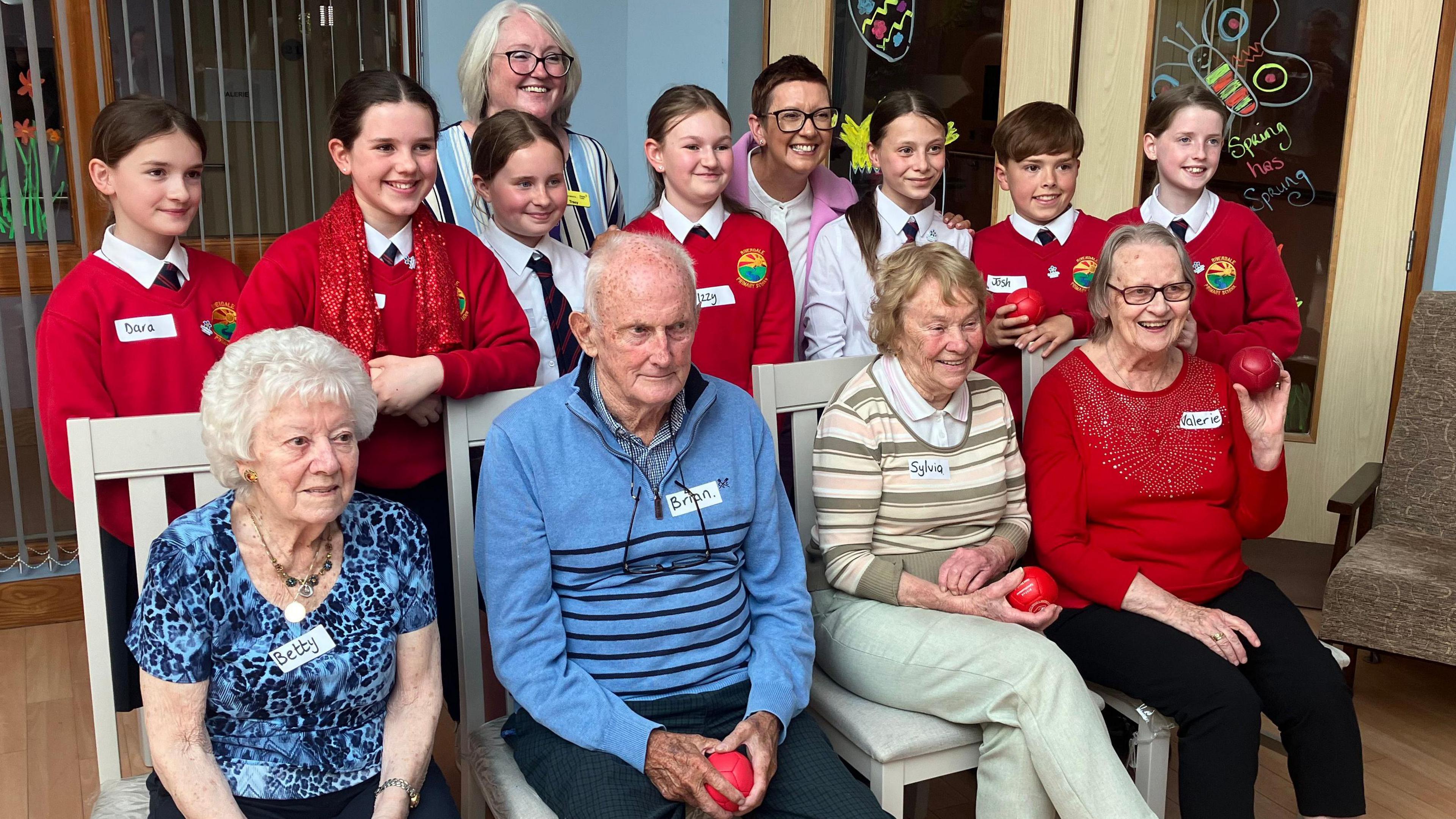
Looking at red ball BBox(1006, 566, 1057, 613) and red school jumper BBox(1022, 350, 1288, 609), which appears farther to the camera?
red school jumper BBox(1022, 350, 1288, 609)

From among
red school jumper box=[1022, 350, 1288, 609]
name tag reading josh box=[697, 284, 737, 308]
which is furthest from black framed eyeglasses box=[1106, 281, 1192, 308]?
name tag reading josh box=[697, 284, 737, 308]

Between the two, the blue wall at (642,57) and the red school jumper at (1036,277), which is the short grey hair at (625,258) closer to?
the red school jumper at (1036,277)

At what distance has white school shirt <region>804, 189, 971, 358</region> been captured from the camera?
2.61 m

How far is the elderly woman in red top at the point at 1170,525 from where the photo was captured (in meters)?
2.06

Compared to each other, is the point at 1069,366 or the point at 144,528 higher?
the point at 1069,366

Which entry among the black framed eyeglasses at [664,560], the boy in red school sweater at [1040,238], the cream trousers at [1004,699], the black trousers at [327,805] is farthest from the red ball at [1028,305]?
the black trousers at [327,805]

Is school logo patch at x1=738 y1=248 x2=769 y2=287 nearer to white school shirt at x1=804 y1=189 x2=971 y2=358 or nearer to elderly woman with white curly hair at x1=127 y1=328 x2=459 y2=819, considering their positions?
white school shirt at x1=804 y1=189 x2=971 y2=358

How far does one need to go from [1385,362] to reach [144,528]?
3577 mm

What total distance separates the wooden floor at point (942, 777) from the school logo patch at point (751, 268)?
4.16 ft

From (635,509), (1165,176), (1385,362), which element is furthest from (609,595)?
(1385,362)

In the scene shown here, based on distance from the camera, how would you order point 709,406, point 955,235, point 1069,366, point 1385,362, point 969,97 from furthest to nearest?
point 969,97 → point 1385,362 → point 955,235 → point 1069,366 → point 709,406

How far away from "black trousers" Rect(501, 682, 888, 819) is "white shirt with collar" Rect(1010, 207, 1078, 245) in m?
1.35

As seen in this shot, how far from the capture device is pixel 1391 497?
3230 mm

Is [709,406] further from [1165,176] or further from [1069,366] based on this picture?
[1165,176]
